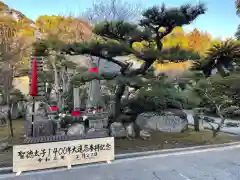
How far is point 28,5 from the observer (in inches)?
591

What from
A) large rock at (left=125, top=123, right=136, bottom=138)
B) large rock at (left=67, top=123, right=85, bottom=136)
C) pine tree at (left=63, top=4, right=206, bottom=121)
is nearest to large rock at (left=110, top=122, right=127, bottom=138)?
large rock at (left=125, top=123, right=136, bottom=138)

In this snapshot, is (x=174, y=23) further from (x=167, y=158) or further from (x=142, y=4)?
(x=142, y=4)

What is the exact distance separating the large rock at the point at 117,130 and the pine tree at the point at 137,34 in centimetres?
146

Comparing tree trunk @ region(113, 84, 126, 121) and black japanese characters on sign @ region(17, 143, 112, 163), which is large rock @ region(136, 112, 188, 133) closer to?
tree trunk @ region(113, 84, 126, 121)

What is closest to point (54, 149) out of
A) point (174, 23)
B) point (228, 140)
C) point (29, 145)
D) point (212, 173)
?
point (29, 145)

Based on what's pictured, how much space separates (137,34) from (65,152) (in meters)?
3.24

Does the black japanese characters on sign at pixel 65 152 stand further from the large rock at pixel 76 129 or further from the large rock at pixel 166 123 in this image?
the large rock at pixel 166 123

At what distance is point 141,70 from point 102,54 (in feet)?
3.86

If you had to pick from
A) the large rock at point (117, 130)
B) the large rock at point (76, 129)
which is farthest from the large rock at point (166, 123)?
the large rock at point (76, 129)

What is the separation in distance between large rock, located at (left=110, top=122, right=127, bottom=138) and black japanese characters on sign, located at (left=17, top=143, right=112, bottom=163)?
162 cm

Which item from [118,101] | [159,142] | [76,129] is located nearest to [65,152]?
[76,129]

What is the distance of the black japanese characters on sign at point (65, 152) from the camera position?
430cm

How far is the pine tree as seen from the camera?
5.22 metres

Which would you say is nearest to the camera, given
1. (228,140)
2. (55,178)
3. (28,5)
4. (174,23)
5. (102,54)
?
(55,178)
